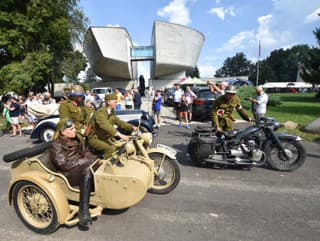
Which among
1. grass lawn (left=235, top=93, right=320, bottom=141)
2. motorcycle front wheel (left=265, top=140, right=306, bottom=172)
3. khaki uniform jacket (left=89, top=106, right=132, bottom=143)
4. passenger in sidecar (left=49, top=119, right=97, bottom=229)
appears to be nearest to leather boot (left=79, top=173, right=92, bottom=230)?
passenger in sidecar (left=49, top=119, right=97, bottom=229)

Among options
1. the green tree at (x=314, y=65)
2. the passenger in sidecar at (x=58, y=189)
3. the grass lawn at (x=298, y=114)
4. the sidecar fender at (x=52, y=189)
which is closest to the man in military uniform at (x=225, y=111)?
the passenger in sidecar at (x=58, y=189)

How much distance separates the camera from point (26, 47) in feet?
48.1

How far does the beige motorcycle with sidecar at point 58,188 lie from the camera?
7.13 ft

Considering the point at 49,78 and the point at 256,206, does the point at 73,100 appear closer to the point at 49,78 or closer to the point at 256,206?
the point at 256,206

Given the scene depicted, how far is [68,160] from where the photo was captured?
90.2 inches

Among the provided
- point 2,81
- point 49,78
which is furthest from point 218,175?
point 49,78

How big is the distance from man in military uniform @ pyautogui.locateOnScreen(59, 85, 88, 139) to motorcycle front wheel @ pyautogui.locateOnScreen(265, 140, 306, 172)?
3847mm

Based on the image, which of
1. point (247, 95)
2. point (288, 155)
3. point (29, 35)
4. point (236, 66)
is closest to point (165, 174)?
point (288, 155)

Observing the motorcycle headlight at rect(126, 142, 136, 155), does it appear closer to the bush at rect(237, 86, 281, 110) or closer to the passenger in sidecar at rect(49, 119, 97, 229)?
the passenger in sidecar at rect(49, 119, 97, 229)

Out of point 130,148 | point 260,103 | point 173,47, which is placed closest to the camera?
point 130,148

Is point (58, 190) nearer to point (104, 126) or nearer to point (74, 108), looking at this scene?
point (104, 126)

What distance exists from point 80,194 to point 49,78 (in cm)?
2120

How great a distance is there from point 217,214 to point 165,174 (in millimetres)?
975

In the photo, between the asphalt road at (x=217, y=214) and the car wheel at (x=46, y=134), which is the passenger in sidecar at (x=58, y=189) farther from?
the car wheel at (x=46, y=134)
